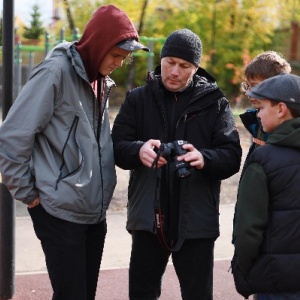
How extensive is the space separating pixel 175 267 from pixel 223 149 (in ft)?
2.25

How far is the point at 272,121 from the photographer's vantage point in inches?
120

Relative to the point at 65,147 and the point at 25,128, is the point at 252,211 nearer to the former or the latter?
the point at 65,147

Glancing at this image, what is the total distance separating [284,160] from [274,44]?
20.1 metres

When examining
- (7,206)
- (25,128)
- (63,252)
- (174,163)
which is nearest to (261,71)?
(174,163)

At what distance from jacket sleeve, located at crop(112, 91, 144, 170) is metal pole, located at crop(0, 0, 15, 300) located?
40.1 inches

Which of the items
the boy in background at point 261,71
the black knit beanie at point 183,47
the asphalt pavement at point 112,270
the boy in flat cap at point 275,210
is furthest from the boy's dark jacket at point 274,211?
the asphalt pavement at point 112,270

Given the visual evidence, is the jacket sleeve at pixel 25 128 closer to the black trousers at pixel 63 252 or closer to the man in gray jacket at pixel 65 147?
the man in gray jacket at pixel 65 147

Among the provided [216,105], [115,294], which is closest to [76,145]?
[216,105]

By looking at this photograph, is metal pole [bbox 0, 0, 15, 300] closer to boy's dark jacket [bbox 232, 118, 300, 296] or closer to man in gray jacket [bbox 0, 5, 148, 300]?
man in gray jacket [bbox 0, 5, 148, 300]

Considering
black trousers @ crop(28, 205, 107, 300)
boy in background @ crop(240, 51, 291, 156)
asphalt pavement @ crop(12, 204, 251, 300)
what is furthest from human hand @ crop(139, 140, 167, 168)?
asphalt pavement @ crop(12, 204, 251, 300)

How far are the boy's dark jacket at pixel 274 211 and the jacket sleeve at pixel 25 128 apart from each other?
982mm

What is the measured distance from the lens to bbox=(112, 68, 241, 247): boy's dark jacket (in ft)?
11.4

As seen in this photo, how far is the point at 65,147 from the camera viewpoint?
10.5 ft

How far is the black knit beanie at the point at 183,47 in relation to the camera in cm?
346
